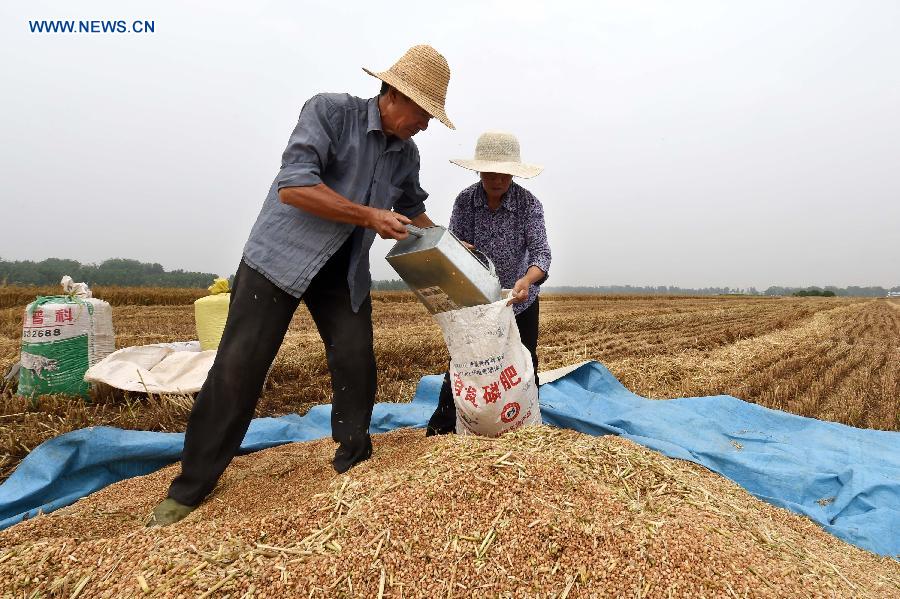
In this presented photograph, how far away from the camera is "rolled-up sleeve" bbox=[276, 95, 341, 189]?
2133mm

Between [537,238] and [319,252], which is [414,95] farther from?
[537,238]

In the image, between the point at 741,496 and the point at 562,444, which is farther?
the point at 741,496

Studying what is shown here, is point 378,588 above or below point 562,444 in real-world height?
below

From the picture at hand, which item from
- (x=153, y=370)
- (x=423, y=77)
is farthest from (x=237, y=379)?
(x=153, y=370)

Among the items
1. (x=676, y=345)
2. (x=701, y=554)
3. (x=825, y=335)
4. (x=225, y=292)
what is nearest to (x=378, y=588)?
(x=701, y=554)

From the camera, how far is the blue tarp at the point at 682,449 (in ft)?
8.66

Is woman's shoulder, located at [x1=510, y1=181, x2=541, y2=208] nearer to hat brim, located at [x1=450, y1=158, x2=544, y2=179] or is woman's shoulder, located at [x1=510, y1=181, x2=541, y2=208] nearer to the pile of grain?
hat brim, located at [x1=450, y1=158, x2=544, y2=179]

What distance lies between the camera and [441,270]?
2.42m

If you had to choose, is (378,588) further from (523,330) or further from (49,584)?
(523,330)

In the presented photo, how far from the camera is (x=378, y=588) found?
151cm

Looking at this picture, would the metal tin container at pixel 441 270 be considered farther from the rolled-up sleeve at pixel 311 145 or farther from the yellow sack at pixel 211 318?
the yellow sack at pixel 211 318

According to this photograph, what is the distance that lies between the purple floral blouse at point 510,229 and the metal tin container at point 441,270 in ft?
2.41

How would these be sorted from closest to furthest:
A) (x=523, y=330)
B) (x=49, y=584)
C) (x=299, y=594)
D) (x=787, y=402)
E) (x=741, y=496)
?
(x=299, y=594)
(x=49, y=584)
(x=741, y=496)
(x=523, y=330)
(x=787, y=402)

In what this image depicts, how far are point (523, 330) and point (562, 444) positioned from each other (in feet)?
3.76
